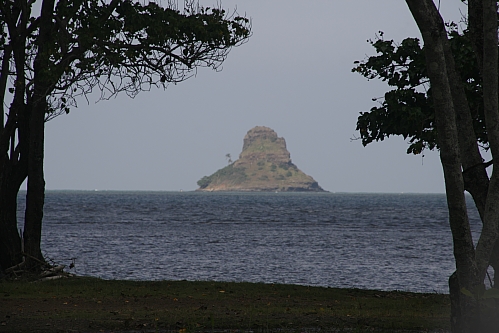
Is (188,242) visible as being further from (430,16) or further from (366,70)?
(430,16)

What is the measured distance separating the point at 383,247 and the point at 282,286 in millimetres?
24286

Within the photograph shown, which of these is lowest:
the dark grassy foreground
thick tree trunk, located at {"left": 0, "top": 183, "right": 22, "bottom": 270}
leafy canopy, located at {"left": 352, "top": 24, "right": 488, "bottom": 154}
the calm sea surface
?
the calm sea surface

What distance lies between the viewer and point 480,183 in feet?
31.5

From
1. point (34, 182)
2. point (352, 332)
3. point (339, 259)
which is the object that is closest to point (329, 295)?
point (352, 332)

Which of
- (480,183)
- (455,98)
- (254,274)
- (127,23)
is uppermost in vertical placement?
(127,23)

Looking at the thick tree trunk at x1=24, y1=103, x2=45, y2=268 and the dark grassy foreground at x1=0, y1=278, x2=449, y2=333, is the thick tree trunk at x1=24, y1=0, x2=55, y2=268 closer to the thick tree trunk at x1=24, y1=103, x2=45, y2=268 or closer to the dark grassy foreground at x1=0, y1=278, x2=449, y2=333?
the thick tree trunk at x1=24, y1=103, x2=45, y2=268

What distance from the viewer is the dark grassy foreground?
34.2 feet

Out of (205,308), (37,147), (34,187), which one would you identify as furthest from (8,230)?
(205,308)

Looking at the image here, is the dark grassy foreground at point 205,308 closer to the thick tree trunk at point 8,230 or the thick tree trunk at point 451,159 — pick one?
the thick tree trunk at point 8,230

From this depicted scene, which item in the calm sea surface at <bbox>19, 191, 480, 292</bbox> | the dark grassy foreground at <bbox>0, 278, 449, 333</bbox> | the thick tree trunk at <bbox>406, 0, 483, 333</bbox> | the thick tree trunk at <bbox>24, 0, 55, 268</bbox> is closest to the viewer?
the thick tree trunk at <bbox>406, 0, 483, 333</bbox>

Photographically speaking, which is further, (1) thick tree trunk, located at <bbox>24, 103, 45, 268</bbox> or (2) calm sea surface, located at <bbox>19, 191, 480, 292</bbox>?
(2) calm sea surface, located at <bbox>19, 191, 480, 292</bbox>

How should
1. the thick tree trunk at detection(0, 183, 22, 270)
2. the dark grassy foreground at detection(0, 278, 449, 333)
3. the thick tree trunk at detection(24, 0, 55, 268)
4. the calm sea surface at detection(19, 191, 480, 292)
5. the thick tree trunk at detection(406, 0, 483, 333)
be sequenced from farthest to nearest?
the calm sea surface at detection(19, 191, 480, 292), the thick tree trunk at detection(0, 183, 22, 270), the thick tree trunk at detection(24, 0, 55, 268), the dark grassy foreground at detection(0, 278, 449, 333), the thick tree trunk at detection(406, 0, 483, 333)

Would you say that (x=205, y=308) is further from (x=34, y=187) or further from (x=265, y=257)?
(x=265, y=257)

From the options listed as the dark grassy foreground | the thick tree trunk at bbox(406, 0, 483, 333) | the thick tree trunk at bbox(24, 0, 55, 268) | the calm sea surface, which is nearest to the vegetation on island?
the thick tree trunk at bbox(406, 0, 483, 333)
